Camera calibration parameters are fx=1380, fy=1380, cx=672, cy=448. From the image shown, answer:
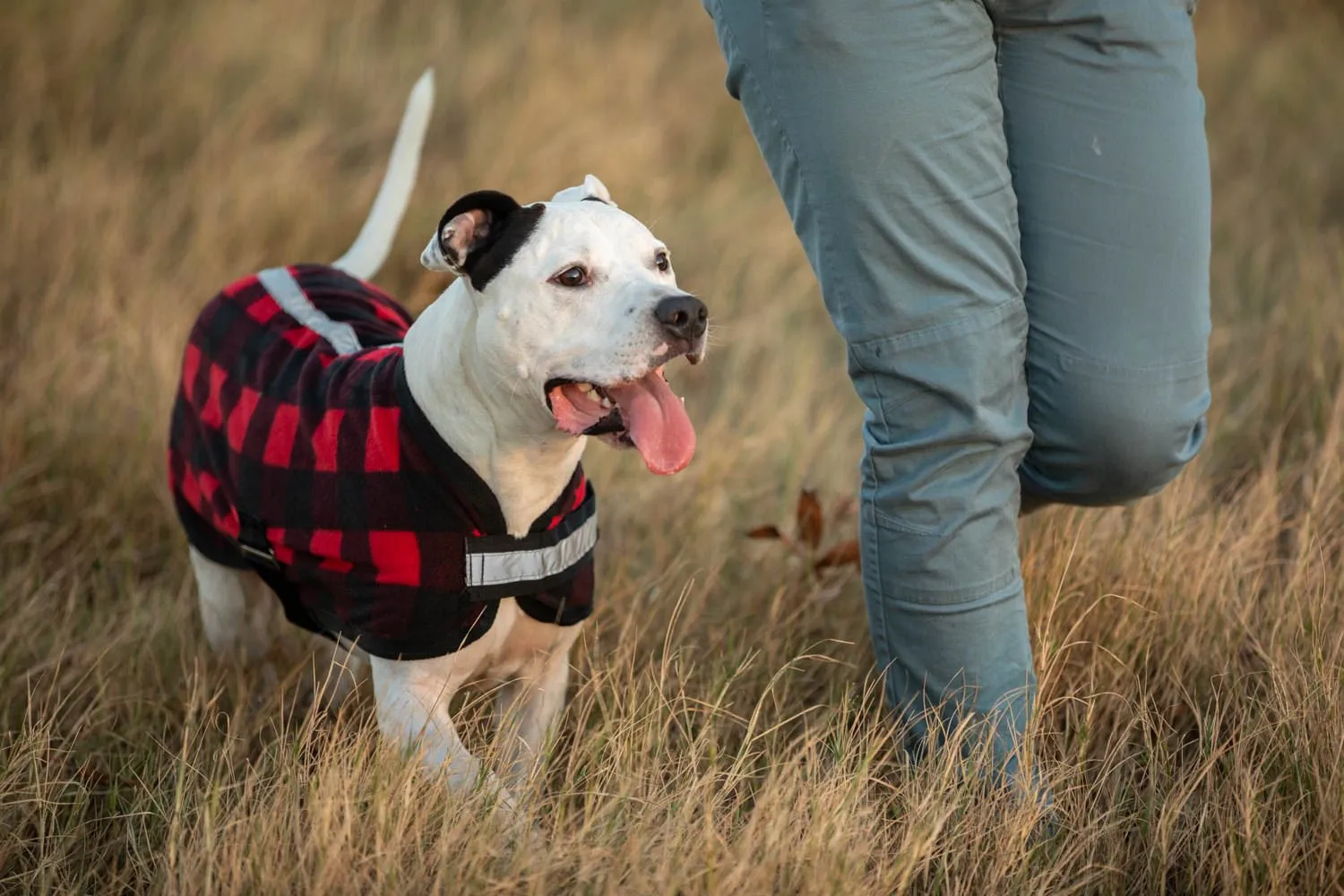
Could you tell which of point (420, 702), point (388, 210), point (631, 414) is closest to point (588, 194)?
point (631, 414)

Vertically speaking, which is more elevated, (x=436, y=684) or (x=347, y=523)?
(x=347, y=523)

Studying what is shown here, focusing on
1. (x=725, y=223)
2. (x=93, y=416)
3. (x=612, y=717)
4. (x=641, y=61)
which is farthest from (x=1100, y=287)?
(x=641, y=61)

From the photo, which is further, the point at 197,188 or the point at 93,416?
the point at 197,188

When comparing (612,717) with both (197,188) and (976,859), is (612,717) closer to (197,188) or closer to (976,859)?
(976,859)

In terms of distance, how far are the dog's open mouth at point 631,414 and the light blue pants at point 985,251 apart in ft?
1.10

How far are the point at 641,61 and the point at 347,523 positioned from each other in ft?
17.1

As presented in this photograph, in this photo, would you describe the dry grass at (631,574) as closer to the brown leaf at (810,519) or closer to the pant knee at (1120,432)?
the brown leaf at (810,519)

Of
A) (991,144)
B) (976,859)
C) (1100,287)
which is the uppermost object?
(991,144)

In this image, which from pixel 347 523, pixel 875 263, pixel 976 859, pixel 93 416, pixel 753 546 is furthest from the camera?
pixel 93 416

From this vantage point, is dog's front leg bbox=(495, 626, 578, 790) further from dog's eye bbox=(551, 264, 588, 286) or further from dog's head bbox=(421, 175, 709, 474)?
dog's eye bbox=(551, 264, 588, 286)

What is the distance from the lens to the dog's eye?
2434 mm

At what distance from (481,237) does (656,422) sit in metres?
0.47

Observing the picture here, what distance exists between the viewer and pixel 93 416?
3895 millimetres

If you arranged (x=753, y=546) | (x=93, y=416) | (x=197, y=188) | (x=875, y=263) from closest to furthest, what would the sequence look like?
(x=875, y=263)
(x=753, y=546)
(x=93, y=416)
(x=197, y=188)
